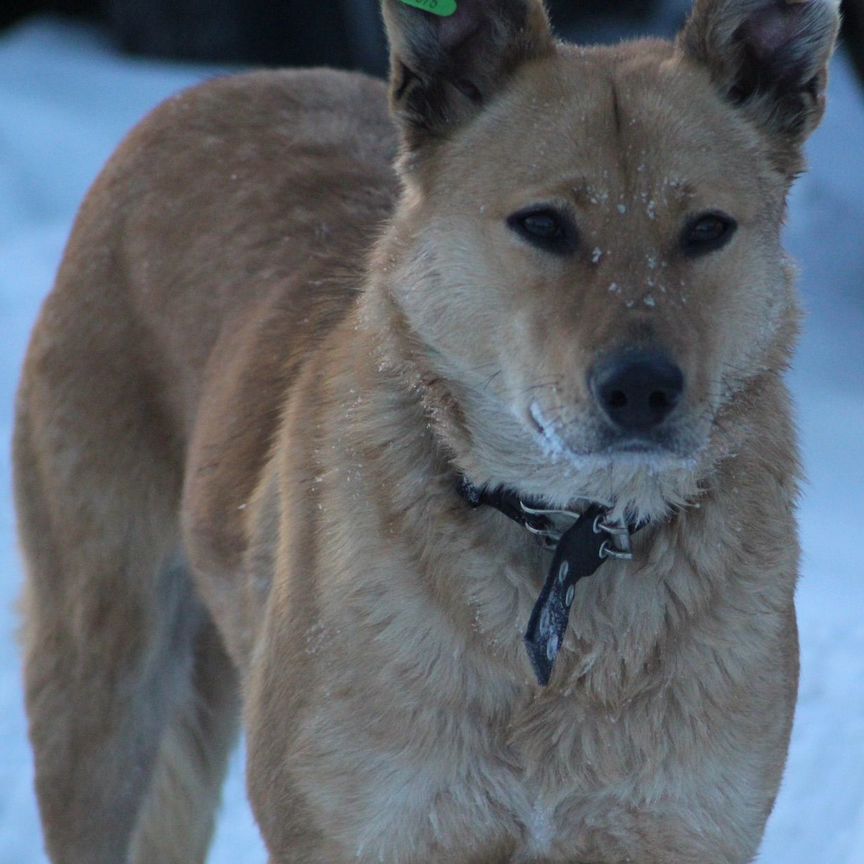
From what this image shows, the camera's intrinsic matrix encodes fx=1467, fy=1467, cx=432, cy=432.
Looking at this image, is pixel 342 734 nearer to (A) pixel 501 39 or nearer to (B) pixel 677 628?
(B) pixel 677 628

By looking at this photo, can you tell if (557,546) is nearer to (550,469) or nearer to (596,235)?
(550,469)

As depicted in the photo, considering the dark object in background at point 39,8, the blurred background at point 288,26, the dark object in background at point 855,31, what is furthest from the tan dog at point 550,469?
the dark object in background at point 39,8

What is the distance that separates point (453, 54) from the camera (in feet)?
9.04

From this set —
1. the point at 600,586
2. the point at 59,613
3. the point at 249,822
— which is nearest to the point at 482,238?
the point at 600,586

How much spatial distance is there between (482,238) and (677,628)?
0.77 metres

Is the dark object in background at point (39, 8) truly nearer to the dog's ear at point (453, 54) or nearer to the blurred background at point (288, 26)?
the blurred background at point (288, 26)

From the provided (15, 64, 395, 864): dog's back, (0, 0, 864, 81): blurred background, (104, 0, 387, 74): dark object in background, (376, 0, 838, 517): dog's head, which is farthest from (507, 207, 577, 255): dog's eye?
(104, 0, 387, 74): dark object in background

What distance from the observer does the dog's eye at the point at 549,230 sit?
2469 millimetres

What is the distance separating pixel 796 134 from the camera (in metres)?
2.74

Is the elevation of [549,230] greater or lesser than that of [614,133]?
lesser

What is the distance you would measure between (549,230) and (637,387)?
1.22 feet

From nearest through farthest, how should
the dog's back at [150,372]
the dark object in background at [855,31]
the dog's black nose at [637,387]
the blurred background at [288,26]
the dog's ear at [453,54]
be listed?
the dog's black nose at [637,387], the dog's ear at [453,54], the dog's back at [150,372], the dark object in background at [855,31], the blurred background at [288,26]

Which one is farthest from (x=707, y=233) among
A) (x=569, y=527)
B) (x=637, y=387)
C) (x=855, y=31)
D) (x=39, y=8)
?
(x=39, y=8)

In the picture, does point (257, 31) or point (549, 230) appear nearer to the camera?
point (549, 230)
